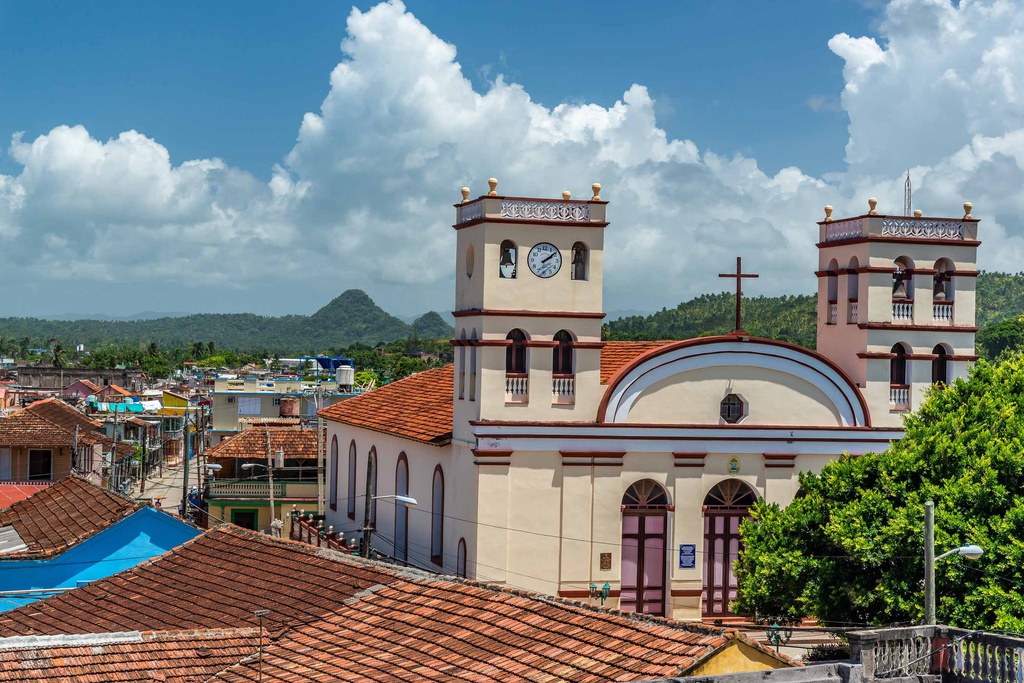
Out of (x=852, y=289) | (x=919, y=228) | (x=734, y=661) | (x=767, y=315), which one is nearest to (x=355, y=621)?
(x=734, y=661)

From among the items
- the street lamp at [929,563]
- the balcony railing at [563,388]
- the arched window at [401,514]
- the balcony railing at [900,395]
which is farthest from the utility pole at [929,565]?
the arched window at [401,514]

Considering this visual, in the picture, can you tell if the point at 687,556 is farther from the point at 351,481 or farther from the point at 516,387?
the point at 351,481

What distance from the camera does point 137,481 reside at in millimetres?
Answer: 78812

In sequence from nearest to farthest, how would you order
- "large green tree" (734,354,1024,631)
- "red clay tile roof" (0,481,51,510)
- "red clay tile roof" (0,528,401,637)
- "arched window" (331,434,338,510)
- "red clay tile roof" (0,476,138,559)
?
1. "red clay tile roof" (0,528,401,637)
2. "large green tree" (734,354,1024,631)
3. "red clay tile roof" (0,476,138,559)
4. "red clay tile roof" (0,481,51,510)
5. "arched window" (331,434,338,510)

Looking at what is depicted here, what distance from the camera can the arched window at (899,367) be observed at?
3806cm

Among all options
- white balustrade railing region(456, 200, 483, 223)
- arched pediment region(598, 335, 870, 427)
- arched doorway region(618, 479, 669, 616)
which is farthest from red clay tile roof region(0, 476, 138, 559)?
arched doorway region(618, 479, 669, 616)

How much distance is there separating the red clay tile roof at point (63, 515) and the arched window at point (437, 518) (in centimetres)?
937

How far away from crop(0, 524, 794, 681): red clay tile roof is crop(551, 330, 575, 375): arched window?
38.9ft

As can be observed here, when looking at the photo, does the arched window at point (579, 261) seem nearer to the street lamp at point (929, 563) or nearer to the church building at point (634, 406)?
the church building at point (634, 406)

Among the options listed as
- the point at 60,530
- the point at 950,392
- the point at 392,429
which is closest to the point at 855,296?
the point at 950,392

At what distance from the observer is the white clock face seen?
3494cm

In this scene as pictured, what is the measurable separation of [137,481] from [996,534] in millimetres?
61396

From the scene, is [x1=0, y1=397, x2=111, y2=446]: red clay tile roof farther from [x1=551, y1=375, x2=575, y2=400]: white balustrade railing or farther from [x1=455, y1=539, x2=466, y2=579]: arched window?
[x1=551, y1=375, x2=575, y2=400]: white balustrade railing

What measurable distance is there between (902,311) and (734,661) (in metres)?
24.0
